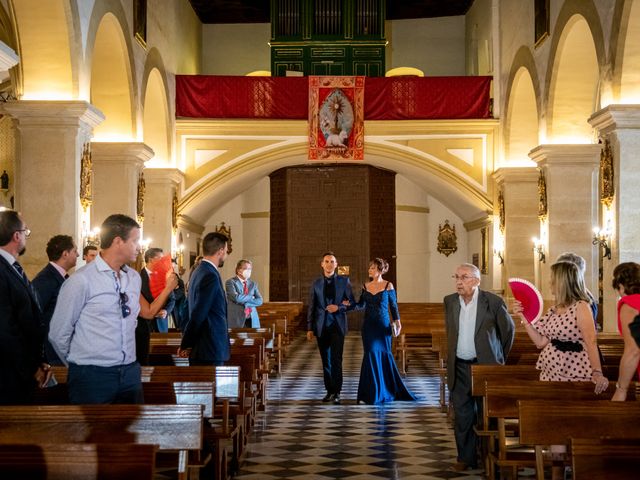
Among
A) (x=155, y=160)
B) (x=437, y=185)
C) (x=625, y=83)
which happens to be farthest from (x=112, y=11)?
(x=437, y=185)

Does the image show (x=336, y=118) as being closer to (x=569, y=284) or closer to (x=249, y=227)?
(x=249, y=227)

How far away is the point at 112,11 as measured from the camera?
14.2 metres

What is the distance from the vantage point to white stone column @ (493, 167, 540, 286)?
1886 cm

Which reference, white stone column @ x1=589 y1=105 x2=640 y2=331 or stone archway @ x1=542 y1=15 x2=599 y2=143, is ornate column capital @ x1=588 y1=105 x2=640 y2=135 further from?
stone archway @ x1=542 y1=15 x2=599 y2=143

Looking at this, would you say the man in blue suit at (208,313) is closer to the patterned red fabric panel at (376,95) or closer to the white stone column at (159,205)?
the white stone column at (159,205)

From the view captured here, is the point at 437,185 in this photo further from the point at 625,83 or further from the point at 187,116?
the point at 625,83

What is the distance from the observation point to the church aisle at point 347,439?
23.6 feet

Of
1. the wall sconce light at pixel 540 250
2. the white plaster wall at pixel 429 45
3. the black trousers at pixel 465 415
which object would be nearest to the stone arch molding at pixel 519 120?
the wall sconce light at pixel 540 250

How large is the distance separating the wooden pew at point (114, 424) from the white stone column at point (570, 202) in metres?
12.1

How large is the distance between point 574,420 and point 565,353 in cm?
137

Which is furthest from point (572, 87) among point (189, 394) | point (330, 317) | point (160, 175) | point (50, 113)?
point (189, 394)

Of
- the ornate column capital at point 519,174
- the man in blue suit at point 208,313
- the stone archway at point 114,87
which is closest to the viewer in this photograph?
the man in blue suit at point 208,313

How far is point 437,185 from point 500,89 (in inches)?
135

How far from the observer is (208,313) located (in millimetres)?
6855
